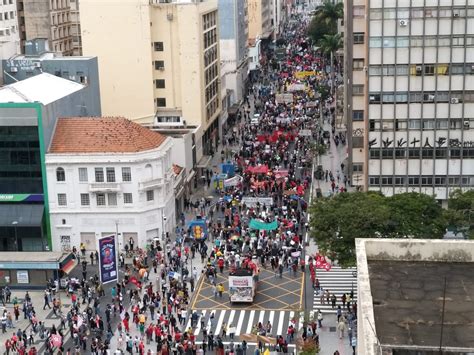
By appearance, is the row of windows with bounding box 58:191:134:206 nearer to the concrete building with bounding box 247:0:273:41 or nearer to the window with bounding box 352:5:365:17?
the window with bounding box 352:5:365:17

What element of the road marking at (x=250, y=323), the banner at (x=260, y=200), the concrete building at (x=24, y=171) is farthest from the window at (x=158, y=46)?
the road marking at (x=250, y=323)

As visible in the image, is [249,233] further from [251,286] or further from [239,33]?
[239,33]

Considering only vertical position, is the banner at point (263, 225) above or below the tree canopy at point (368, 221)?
below

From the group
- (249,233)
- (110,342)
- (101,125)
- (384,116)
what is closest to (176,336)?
(110,342)

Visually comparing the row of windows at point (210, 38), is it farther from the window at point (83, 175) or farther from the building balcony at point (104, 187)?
the building balcony at point (104, 187)

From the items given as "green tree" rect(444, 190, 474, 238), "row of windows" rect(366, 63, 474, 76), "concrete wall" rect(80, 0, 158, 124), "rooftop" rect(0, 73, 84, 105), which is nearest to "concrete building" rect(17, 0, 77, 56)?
"concrete wall" rect(80, 0, 158, 124)
